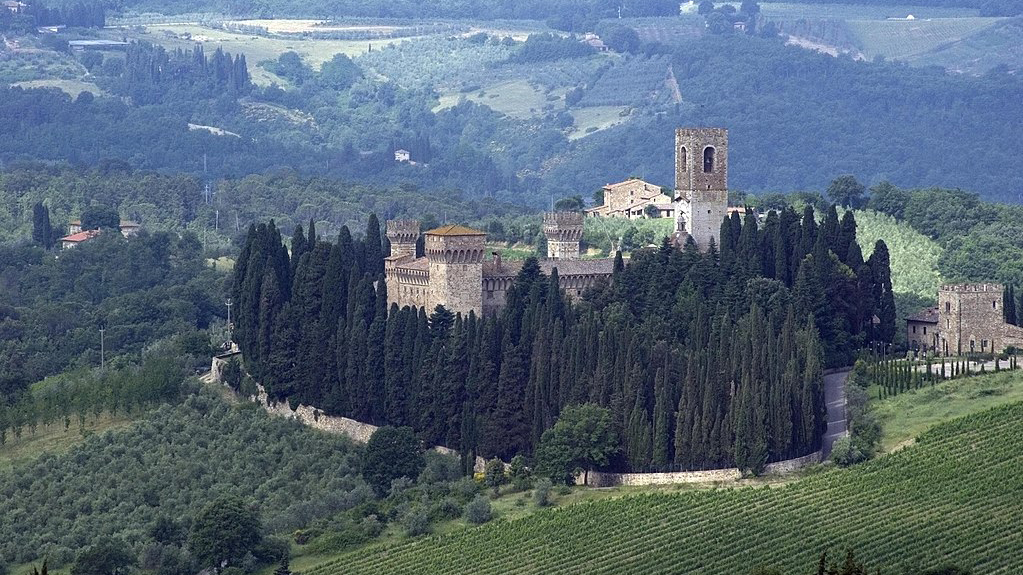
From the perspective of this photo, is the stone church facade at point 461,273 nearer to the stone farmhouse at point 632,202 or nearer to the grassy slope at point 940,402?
the grassy slope at point 940,402

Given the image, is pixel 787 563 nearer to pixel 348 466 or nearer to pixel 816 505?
pixel 816 505

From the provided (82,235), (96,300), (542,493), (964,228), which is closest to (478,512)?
(542,493)

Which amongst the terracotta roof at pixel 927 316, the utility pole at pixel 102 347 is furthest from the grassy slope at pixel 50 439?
the terracotta roof at pixel 927 316

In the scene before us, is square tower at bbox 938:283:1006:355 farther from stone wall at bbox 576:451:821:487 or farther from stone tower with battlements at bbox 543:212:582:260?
stone tower with battlements at bbox 543:212:582:260

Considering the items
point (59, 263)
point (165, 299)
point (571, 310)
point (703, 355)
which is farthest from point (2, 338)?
point (703, 355)

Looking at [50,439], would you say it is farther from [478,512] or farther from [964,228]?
[964,228]

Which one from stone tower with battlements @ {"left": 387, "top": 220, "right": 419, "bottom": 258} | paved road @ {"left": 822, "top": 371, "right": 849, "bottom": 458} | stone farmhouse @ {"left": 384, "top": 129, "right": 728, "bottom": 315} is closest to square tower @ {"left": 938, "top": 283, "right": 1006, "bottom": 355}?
paved road @ {"left": 822, "top": 371, "right": 849, "bottom": 458}

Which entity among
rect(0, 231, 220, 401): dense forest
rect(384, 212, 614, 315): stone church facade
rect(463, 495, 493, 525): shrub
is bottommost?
rect(463, 495, 493, 525): shrub
